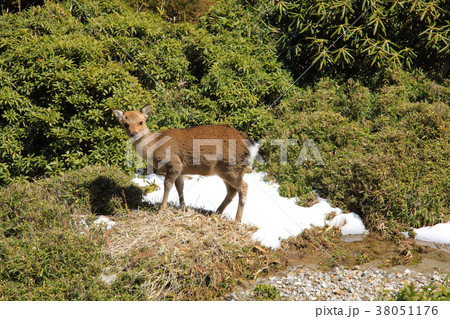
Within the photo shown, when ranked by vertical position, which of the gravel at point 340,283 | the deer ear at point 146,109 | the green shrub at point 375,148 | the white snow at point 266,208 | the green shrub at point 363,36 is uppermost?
the green shrub at point 363,36

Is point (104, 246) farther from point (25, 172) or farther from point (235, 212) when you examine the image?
point (25, 172)

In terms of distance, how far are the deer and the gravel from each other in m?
1.79

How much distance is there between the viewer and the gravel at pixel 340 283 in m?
5.96

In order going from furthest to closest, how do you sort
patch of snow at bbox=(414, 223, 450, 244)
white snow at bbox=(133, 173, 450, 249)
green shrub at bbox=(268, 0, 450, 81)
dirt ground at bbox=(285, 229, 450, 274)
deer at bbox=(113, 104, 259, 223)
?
green shrub at bbox=(268, 0, 450, 81) < white snow at bbox=(133, 173, 450, 249) < patch of snow at bbox=(414, 223, 450, 244) < deer at bbox=(113, 104, 259, 223) < dirt ground at bbox=(285, 229, 450, 274)

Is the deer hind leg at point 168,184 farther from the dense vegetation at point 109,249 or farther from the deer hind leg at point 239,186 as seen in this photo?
the deer hind leg at point 239,186

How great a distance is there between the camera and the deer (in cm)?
717

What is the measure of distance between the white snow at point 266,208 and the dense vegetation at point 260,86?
273 millimetres

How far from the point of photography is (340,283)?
628 cm

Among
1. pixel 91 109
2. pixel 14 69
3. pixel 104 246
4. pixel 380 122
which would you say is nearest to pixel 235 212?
pixel 104 246

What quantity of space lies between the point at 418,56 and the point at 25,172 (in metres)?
9.65

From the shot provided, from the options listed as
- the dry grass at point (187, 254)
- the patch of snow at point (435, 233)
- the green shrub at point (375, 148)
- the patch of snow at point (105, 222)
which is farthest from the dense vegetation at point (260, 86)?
the dry grass at point (187, 254)

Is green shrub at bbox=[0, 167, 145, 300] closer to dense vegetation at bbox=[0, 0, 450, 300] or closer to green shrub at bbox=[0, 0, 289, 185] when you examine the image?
dense vegetation at bbox=[0, 0, 450, 300]

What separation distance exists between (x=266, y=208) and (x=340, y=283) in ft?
7.43

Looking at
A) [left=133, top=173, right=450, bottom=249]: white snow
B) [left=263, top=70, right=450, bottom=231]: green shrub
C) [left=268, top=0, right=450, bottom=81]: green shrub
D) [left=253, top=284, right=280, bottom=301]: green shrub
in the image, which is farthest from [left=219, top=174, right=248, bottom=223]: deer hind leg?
[left=268, top=0, right=450, bottom=81]: green shrub
